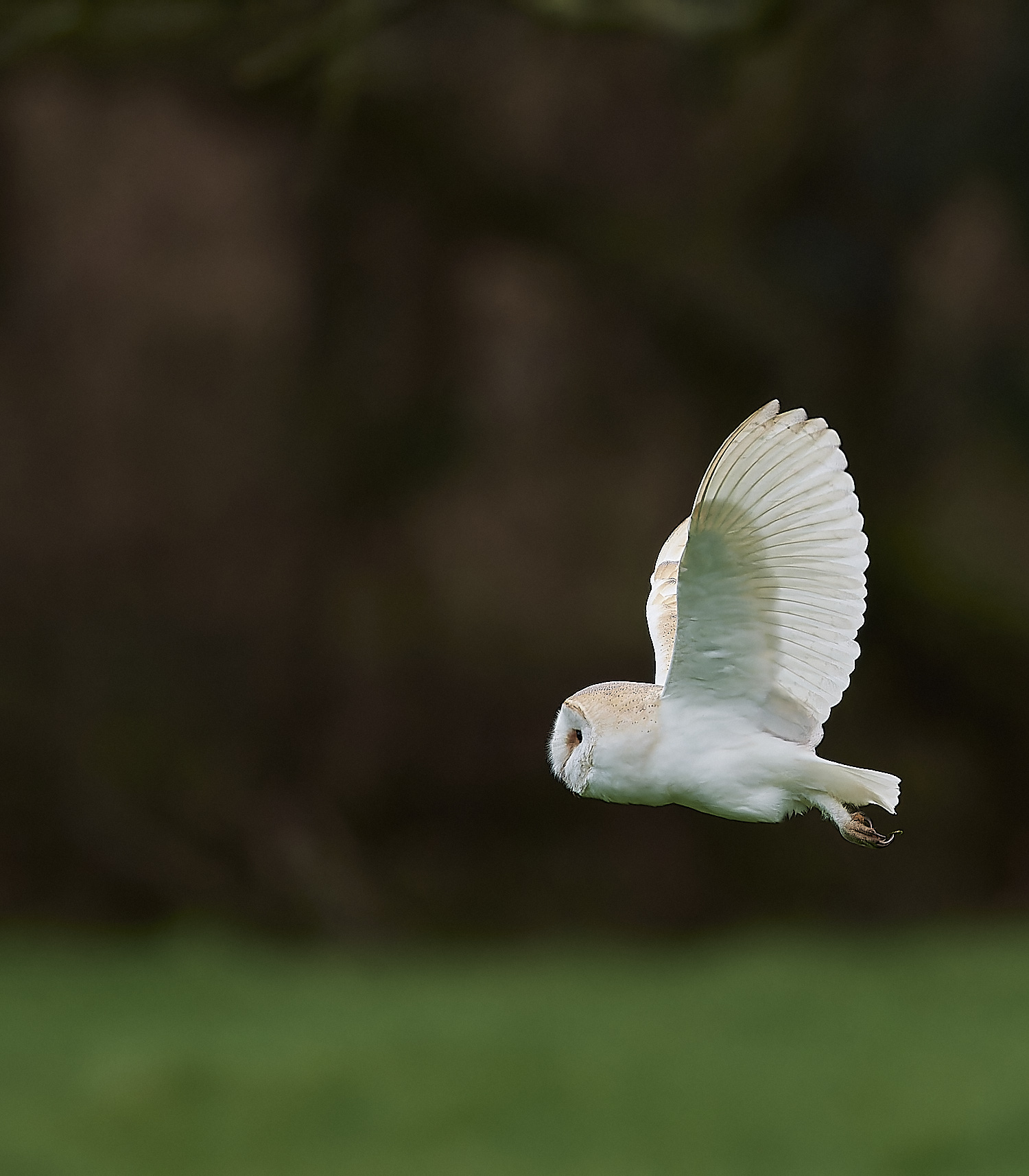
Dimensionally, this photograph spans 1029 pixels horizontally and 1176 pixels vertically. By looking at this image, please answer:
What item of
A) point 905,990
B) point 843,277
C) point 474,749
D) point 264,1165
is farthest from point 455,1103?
point 843,277

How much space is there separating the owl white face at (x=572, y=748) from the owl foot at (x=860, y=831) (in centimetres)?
18

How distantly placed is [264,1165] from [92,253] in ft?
14.3

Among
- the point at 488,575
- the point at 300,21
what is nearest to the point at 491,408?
the point at 488,575

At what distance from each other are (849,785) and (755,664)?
106mm

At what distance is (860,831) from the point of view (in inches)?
43.7

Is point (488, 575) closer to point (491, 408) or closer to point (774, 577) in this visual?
point (491, 408)

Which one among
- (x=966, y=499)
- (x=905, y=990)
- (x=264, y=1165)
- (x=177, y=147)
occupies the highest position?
(x=177, y=147)

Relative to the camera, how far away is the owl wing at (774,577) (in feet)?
3.72

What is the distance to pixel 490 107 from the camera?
24.0 ft

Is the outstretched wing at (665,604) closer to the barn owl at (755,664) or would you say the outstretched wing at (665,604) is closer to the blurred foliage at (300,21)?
the barn owl at (755,664)

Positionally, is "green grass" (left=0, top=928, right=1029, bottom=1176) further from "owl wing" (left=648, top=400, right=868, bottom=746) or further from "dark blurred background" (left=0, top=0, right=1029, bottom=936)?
"owl wing" (left=648, top=400, right=868, bottom=746)

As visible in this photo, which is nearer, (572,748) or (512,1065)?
(572,748)

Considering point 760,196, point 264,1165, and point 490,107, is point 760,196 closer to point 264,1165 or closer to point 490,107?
point 490,107

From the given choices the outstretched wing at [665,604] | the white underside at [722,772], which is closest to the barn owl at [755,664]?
the white underside at [722,772]
